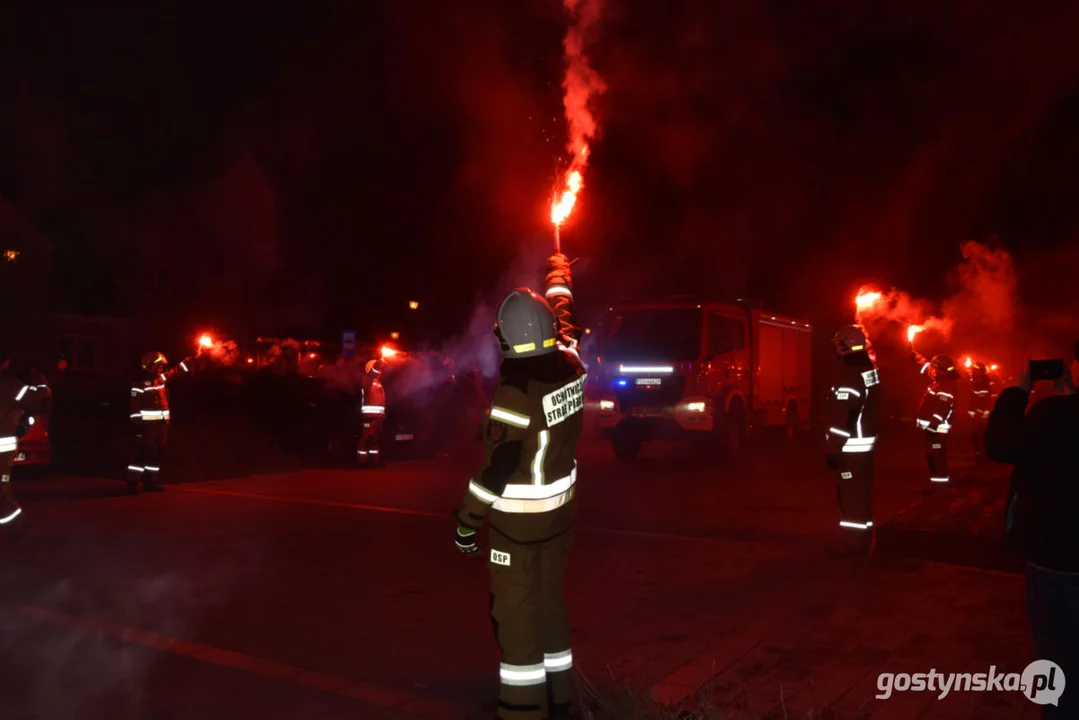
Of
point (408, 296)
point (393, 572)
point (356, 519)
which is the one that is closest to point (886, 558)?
point (393, 572)

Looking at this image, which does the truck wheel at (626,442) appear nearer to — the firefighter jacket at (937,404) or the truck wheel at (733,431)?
the truck wheel at (733,431)

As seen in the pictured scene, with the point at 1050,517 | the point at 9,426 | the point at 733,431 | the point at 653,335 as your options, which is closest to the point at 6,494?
the point at 9,426

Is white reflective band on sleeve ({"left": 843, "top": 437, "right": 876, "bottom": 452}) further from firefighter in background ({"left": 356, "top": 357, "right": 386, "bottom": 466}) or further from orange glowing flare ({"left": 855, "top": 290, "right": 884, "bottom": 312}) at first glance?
orange glowing flare ({"left": 855, "top": 290, "right": 884, "bottom": 312})

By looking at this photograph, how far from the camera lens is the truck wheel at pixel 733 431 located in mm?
16672

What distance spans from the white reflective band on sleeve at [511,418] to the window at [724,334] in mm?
12590

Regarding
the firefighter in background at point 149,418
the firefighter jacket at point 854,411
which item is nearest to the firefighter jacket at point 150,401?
the firefighter in background at point 149,418

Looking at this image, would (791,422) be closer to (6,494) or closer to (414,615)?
(414,615)

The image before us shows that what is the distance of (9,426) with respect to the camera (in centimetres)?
885

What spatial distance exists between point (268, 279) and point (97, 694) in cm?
2840

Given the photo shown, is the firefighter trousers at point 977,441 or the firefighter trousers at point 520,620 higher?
the firefighter trousers at point 520,620

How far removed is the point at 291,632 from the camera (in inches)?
236

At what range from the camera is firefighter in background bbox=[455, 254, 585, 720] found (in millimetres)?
4090

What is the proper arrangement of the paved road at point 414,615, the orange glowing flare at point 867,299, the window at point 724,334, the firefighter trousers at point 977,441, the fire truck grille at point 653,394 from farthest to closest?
1. the orange glowing flare at point 867,299
2. the firefighter trousers at point 977,441
3. the window at point 724,334
4. the fire truck grille at point 653,394
5. the paved road at point 414,615

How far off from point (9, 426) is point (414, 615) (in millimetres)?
5094
